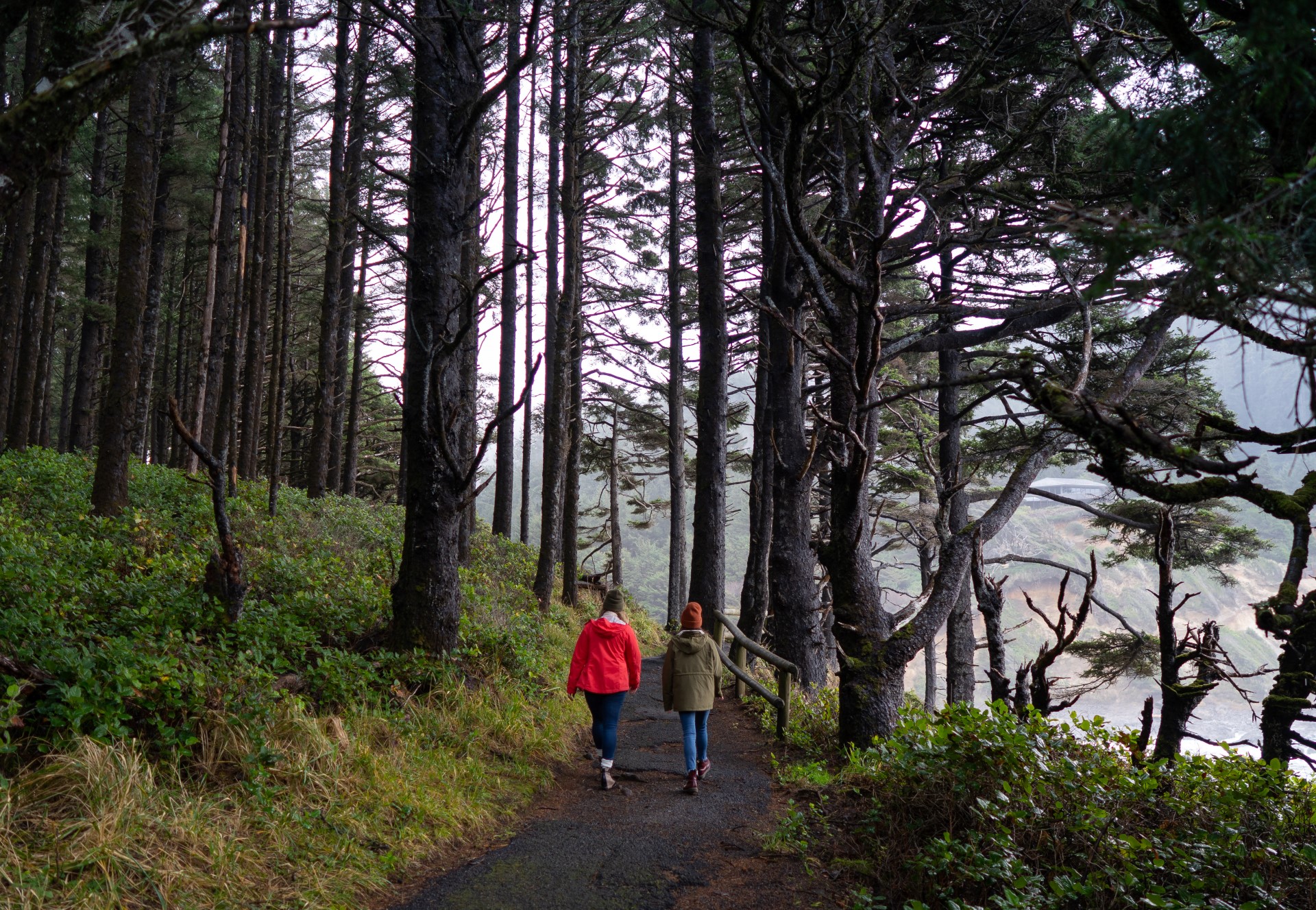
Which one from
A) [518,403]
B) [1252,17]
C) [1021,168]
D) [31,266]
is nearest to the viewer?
[1252,17]

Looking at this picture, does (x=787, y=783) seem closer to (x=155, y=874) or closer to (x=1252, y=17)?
(x=155, y=874)

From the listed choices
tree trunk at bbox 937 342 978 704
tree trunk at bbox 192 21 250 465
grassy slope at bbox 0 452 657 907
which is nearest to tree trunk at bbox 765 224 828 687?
grassy slope at bbox 0 452 657 907

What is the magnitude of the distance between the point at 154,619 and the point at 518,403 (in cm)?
396

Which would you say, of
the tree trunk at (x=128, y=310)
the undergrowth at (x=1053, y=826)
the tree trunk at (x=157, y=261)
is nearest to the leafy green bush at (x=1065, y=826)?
the undergrowth at (x=1053, y=826)

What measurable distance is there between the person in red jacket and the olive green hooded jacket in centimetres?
41

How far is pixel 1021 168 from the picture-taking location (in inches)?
347

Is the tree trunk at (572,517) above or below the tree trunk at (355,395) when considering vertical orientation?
below

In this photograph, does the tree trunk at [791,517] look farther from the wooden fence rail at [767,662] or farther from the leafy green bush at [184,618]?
the leafy green bush at [184,618]

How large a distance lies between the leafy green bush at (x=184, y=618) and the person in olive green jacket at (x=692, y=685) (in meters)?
1.79

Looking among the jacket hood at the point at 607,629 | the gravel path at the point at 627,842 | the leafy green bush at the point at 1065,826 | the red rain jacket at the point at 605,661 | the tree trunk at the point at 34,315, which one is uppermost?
the tree trunk at the point at 34,315

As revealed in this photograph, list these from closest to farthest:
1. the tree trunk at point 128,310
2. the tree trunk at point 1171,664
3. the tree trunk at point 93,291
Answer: the tree trunk at point 1171,664 < the tree trunk at point 128,310 < the tree trunk at point 93,291

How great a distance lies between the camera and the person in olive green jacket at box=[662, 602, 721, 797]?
6.80m

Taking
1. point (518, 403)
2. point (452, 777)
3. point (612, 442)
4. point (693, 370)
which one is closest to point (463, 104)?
point (518, 403)

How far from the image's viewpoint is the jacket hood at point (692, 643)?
708cm
